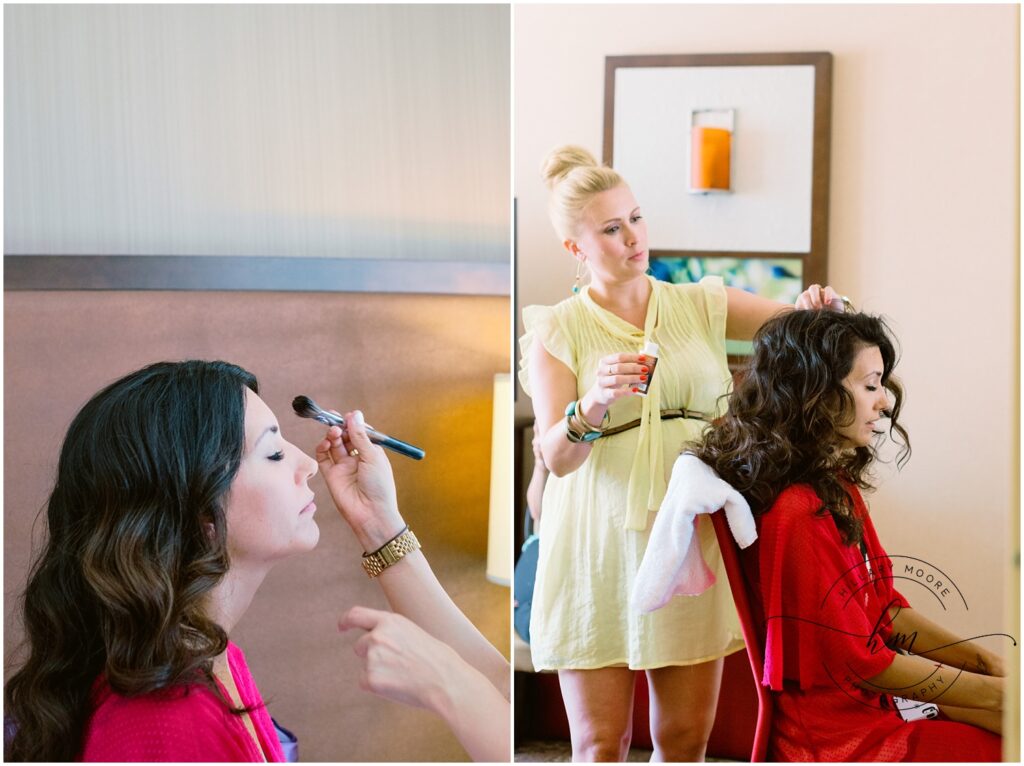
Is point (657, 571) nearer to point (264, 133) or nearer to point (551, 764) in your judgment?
point (551, 764)

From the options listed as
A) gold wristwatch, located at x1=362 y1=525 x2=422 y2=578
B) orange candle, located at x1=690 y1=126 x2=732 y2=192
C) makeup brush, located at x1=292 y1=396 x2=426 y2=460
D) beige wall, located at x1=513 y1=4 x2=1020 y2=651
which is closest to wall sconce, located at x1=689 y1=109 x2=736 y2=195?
orange candle, located at x1=690 y1=126 x2=732 y2=192

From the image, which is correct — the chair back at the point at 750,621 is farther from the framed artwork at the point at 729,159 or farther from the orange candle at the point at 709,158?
the orange candle at the point at 709,158

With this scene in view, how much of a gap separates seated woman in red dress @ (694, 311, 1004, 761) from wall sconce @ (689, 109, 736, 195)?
0.82 feet

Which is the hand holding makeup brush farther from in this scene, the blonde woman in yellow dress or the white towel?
the white towel

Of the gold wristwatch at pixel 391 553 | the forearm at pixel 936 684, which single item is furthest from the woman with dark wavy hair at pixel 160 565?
the forearm at pixel 936 684

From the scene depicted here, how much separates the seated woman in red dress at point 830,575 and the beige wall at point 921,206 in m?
0.07

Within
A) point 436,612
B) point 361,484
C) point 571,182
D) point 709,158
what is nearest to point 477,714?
point 436,612

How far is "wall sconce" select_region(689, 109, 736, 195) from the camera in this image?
1.63 meters

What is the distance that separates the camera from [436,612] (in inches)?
62.7

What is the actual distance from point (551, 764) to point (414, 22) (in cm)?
122

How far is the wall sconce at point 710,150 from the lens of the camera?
1632 millimetres

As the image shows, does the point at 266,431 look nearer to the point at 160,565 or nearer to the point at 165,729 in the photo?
the point at 160,565

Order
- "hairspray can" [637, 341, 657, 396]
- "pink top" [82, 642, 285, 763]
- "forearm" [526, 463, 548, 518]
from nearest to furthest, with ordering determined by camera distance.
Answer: "pink top" [82, 642, 285, 763] → "hairspray can" [637, 341, 657, 396] → "forearm" [526, 463, 548, 518]

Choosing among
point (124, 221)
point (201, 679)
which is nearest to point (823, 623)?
point (201, 679)
